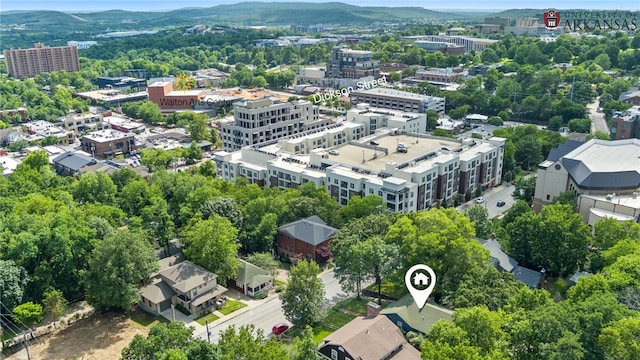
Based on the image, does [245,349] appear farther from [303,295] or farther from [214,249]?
[214,249]

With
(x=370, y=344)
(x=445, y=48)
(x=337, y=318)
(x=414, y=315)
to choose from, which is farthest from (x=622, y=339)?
(x=445, y=48)

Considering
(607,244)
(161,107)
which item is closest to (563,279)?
(607,244)

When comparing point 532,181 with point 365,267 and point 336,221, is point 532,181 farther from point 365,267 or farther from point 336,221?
point 365,267

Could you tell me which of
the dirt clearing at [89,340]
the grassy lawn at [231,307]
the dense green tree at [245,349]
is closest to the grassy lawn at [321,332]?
the grassy lawn at [231,307]

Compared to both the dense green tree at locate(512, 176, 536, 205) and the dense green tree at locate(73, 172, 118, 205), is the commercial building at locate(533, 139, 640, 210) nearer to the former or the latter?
the dense green tree at locate(512, 176, 536, 205)

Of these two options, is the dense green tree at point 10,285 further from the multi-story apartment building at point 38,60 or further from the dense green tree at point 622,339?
the multi-story apartment building at point 38,60
